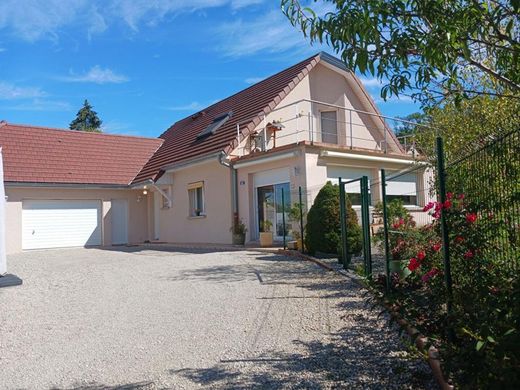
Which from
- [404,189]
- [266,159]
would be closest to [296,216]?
[266,159]

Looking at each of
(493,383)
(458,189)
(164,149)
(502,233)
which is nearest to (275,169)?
(164,149)

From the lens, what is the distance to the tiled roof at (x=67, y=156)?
69.8 feet

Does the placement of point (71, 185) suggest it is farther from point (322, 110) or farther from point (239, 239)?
point (322, 110)

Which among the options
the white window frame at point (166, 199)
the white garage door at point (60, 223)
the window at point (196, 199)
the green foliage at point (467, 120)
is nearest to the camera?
the green foliage at point (467, 120)

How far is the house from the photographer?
1675 centimetres

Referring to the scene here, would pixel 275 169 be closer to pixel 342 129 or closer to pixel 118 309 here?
pixel 342 129

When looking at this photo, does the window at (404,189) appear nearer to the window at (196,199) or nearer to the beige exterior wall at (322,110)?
the beige exterior wall at (322,110)

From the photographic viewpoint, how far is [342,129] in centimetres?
2088

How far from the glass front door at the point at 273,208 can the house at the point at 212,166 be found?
0.05 meters

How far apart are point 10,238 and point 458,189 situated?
763 inches

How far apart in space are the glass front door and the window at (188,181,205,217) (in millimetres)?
3087

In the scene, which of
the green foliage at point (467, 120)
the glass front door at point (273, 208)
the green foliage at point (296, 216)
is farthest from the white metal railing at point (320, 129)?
the green foliage at point (467, 120)

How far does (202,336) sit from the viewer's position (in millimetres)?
5688

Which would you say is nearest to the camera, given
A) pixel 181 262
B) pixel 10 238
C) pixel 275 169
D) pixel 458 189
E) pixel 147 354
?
pixel 147 354
